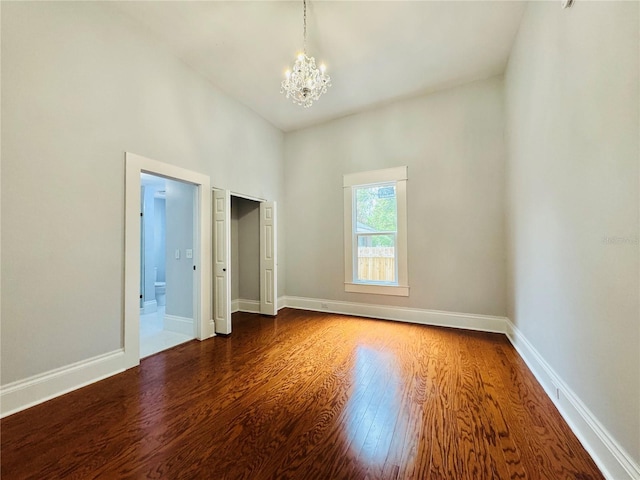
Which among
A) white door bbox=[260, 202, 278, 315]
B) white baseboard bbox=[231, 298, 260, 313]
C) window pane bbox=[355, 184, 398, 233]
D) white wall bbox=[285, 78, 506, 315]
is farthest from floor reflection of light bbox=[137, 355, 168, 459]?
window pane bbox=[355, 184, 398, 233]

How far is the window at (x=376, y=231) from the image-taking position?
4.10 meters

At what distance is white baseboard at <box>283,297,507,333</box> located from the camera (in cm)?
354

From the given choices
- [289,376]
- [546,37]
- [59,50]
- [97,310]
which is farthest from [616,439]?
[59,50]

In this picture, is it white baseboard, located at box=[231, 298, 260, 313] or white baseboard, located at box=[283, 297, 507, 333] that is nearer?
white baseboard, located at box=[283, 297, 507, 333]

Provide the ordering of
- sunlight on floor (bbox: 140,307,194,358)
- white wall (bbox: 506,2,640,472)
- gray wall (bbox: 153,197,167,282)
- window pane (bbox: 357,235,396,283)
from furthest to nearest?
gray wall (bbox: 153,197,167,282) < window pane (bbox: 357,235,396,283) < sunlight on floor (bbox: 140,307,194,358) < white wall (bbox: 506,2,640,472)

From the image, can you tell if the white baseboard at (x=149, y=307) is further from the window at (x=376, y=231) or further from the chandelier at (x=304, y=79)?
the chandelier at (x=304, y=79)

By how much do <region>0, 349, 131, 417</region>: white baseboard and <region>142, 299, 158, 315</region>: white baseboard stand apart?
8.51ft

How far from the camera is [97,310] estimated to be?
2.35 m

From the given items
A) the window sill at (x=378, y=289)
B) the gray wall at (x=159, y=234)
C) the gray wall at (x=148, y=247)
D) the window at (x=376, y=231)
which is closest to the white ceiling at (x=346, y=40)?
the window at (x=376, y=231)

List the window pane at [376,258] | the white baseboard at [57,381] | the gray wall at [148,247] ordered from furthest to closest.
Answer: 1. the gray wall at [148,247]
2. the window pane at [376,258]
3. the white baseboard at [57,381]

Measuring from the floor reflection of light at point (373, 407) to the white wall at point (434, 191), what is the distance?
5.56 feet

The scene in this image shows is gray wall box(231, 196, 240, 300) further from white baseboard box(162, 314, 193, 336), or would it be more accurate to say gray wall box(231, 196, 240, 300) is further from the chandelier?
the chandelier

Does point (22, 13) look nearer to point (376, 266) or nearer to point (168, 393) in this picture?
point (168, 393)

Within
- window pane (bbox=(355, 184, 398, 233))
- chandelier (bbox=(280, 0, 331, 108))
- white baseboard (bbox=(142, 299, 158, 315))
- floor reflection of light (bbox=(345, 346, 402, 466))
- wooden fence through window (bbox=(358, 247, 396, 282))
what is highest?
chandelier (bbox=(280, 0, 331, 108))
